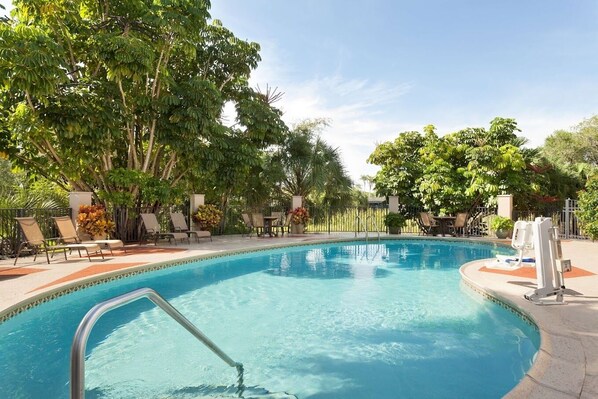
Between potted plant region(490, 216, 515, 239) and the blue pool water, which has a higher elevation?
potted plant region(490, 216, 515, 239)

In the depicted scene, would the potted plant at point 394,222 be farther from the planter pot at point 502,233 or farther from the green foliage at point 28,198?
the green foliage at point 28,198

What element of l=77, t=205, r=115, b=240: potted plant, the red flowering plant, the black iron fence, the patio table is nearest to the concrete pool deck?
l=77, t=205, r=115, b=240: potted plant

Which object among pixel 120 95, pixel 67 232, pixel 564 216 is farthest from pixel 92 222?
pixel 564 216

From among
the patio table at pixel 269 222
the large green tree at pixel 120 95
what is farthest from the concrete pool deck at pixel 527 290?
the patio table at pixel 269 222

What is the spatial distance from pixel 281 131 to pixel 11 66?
924 centimetres

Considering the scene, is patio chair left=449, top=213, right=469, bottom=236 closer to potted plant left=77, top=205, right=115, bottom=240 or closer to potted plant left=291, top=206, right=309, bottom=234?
potted plant left=291, top=206, right=309, bottom=234

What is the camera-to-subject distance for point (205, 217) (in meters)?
14.4

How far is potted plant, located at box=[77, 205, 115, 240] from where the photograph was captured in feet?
34.4

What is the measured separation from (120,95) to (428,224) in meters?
12.6

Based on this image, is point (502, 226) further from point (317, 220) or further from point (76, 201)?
point (76, 201)

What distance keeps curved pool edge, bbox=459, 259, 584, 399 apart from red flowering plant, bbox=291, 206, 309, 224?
10957 mm

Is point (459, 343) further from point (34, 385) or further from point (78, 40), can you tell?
point (78, 40)

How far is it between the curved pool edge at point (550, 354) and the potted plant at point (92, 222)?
9733 mm

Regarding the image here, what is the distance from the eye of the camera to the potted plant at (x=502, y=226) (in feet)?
47.6
